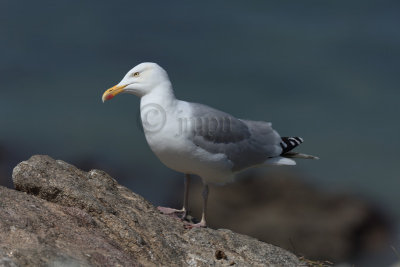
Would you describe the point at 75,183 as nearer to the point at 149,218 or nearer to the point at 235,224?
the point at 149,218

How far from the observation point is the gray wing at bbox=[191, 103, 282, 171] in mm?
5930

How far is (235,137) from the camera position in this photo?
6.36 m

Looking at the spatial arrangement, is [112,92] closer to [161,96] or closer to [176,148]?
[161,96]

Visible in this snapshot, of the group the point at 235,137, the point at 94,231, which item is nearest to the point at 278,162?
the point at 235,137

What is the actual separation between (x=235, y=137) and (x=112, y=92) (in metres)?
1.31

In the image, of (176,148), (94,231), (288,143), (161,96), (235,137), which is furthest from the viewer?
(288,143)

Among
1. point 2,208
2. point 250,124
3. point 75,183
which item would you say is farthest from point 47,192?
point 250,124

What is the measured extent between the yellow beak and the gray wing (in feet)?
2.32

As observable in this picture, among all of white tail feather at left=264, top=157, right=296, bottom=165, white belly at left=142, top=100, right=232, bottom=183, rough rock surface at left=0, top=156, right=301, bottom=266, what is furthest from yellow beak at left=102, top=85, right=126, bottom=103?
white tail feather at left=264, top=157, right=296, bottom=165

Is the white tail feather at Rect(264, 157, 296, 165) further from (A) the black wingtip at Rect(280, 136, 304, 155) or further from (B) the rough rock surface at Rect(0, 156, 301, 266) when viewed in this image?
(B) the rough rock surface at Rect(0, 156, 301, 266)

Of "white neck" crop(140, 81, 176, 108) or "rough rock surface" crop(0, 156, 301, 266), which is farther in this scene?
"white neck" crop(140, 81, 176, 108)

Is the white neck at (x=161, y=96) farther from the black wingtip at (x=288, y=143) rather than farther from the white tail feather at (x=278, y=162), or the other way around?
→ the black wingtip at (x=288, y=143)

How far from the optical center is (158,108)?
587 cm

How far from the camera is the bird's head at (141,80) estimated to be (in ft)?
19.8
